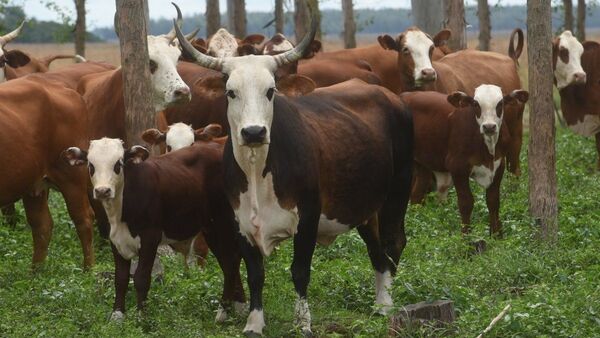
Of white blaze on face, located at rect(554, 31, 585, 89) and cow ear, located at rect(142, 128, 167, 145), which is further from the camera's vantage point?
white blaze on face, located at rect(554, 31, 585, 89)

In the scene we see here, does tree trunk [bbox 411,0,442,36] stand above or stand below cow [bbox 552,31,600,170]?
above

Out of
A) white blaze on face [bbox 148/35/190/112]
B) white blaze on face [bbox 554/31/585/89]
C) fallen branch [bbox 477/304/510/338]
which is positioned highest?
white blaze on face [bbox 148/35/190/112]

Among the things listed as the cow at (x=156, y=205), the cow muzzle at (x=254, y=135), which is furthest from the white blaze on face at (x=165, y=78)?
the cow muzzle at (x=254, y=135)

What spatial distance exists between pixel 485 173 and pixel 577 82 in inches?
239

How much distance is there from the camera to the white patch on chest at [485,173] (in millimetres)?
13507

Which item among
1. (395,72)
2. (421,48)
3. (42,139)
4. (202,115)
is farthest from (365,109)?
(395,72)

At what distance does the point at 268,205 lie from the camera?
30.9 feet

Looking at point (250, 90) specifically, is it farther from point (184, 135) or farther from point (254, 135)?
point (184, 135)

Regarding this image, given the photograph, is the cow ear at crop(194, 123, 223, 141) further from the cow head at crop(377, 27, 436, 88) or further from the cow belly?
the cow belly

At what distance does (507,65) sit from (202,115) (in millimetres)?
6375

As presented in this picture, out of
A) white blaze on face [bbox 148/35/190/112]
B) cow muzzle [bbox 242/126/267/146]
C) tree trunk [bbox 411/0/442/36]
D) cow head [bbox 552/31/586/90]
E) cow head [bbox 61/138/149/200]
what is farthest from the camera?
tree trunk [bbox 411/0/442/36]

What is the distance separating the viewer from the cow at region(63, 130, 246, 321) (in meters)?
10.0

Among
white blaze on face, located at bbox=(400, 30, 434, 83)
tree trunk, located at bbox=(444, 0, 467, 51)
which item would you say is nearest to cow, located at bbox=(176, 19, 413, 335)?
white blaze on face, located at bbox=(400, 30, 434, 83)

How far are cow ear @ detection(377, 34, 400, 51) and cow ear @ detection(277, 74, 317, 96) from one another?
8131 millimetres
